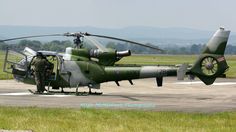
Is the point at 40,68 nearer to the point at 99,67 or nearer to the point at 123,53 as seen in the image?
the point at 99,67

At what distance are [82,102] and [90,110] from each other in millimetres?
3538

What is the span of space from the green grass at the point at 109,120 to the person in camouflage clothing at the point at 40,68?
6.07 meters

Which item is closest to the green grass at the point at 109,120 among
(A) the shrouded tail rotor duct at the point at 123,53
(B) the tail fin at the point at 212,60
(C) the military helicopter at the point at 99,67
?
(B) the tail fin at the point at 212,60

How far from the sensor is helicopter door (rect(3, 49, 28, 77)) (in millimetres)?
23500

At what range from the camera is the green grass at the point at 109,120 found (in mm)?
12992

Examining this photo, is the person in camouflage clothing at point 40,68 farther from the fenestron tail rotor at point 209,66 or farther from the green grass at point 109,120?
the fenestron tail rotor at point 209,66

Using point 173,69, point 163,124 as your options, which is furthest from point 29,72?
point 163,124

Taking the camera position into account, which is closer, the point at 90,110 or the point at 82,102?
the point at 90,110

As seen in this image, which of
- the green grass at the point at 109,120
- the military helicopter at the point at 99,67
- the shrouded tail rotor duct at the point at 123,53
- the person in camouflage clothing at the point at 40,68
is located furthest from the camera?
the person in camouflage clothing at the point at 40,68

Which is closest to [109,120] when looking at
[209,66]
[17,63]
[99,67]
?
[99,67]

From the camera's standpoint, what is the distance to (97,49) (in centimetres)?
2272

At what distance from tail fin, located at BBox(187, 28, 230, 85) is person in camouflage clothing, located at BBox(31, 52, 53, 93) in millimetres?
6516

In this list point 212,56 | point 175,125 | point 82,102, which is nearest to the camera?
point 175,125

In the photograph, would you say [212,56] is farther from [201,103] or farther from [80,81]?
[80,81]
